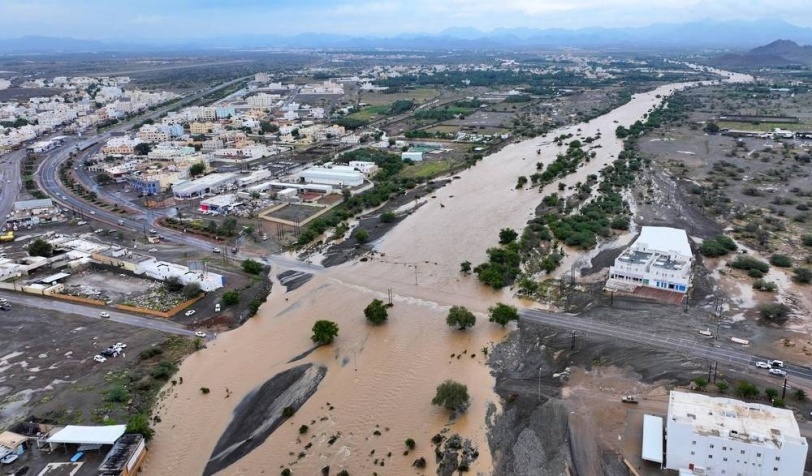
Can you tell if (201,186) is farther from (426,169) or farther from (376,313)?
(376,313)

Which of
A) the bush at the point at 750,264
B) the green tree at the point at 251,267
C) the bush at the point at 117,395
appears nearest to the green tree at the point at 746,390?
the bush at the point at 750,264

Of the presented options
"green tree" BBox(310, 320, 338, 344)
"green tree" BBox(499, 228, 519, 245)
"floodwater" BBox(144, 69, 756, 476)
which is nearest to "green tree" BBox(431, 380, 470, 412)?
"floodwater" BBox(144, 69, 756, 476)

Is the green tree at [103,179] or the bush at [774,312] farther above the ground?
the green tree at [103,179]

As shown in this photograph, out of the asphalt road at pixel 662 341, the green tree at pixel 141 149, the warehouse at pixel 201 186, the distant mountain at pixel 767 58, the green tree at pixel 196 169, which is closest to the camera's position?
the asphalt road at pixel 662 341

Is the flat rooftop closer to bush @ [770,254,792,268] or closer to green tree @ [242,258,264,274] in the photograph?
bush @ [770,254,792,268]

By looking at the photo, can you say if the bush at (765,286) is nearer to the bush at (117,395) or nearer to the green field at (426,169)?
Result: the bush at (117,395)

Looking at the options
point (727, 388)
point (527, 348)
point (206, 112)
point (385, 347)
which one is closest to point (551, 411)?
point (527, 348)

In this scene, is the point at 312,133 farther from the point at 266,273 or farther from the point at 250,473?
the point at 250,473
